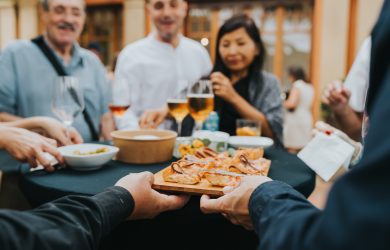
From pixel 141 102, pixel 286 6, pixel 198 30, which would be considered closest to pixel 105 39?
pixel 198 30

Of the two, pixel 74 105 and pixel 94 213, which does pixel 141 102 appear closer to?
pixel 74 105

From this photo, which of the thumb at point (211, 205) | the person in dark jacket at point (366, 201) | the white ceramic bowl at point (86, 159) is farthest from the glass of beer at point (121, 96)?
the person in dark jacket at point (366, 201)

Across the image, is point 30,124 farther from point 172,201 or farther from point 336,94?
point 336,94

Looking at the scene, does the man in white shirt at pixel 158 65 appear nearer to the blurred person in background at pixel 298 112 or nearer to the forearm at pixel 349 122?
the forearm at pixel 349 122

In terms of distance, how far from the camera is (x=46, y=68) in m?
2.48

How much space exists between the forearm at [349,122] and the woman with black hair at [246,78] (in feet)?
1.30

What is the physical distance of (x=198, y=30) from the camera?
7.88 metres

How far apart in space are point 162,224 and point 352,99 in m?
1.99

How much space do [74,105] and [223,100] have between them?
1.15 meters

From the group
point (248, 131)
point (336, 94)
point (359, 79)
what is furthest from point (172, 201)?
point (359, 79)

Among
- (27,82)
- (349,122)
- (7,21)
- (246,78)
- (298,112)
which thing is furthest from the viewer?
(7,21)

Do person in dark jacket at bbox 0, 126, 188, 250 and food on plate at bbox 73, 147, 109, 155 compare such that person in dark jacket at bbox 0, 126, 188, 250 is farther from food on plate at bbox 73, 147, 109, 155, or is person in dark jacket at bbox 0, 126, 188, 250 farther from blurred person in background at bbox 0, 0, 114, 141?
blurred person in background at bbox 0, 0, 114, 141

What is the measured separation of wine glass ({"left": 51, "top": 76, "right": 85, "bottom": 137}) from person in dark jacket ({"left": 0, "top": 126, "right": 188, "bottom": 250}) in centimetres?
73

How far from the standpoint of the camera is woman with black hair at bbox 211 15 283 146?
2.46 metres
